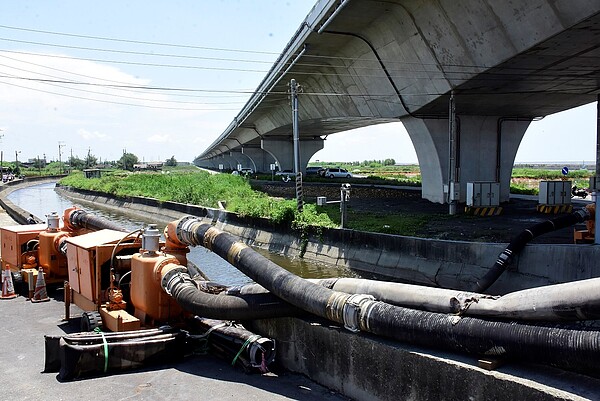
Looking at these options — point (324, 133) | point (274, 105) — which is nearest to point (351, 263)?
point (274, 105)

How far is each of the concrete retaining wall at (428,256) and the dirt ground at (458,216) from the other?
1.37m

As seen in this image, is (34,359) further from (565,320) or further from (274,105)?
(274,105)

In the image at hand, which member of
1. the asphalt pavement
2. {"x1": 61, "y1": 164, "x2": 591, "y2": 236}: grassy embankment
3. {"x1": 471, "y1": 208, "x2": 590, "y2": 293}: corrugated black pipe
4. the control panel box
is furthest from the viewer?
the control panel box

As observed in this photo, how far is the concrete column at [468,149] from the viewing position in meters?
27.8

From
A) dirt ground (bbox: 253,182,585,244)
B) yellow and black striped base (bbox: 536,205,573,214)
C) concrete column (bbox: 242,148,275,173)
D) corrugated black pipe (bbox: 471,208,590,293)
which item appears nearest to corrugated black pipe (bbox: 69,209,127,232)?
corrugated black pipe (bbox: 471,208,590,293)

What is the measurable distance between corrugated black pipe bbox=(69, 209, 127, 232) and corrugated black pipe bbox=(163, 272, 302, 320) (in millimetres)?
4163

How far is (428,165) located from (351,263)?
1115cm

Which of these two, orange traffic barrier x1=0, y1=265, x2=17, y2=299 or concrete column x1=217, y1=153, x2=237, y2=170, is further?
concrete column x1=217, y1=153, x2=237, y2=170

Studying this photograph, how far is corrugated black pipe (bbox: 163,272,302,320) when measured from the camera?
292 inches

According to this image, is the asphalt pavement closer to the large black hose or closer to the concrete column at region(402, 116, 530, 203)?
the large black hose

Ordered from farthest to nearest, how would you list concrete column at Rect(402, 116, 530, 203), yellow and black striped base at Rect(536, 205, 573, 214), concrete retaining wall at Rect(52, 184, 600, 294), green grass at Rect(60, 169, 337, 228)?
concrete column at Rect(402, 116, 530, 203) < green grass at Rect(60, 169, 337, 228) < yellow and black striped base at Rect(536, 205, 573, 214) < concrete retaining wall at Rect(52, 184, 600, 294)

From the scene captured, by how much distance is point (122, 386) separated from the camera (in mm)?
6934

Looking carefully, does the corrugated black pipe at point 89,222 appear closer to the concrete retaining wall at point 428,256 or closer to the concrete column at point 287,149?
the concrete retaining wall at point 428,256

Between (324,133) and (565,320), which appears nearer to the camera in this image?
(565,320)
